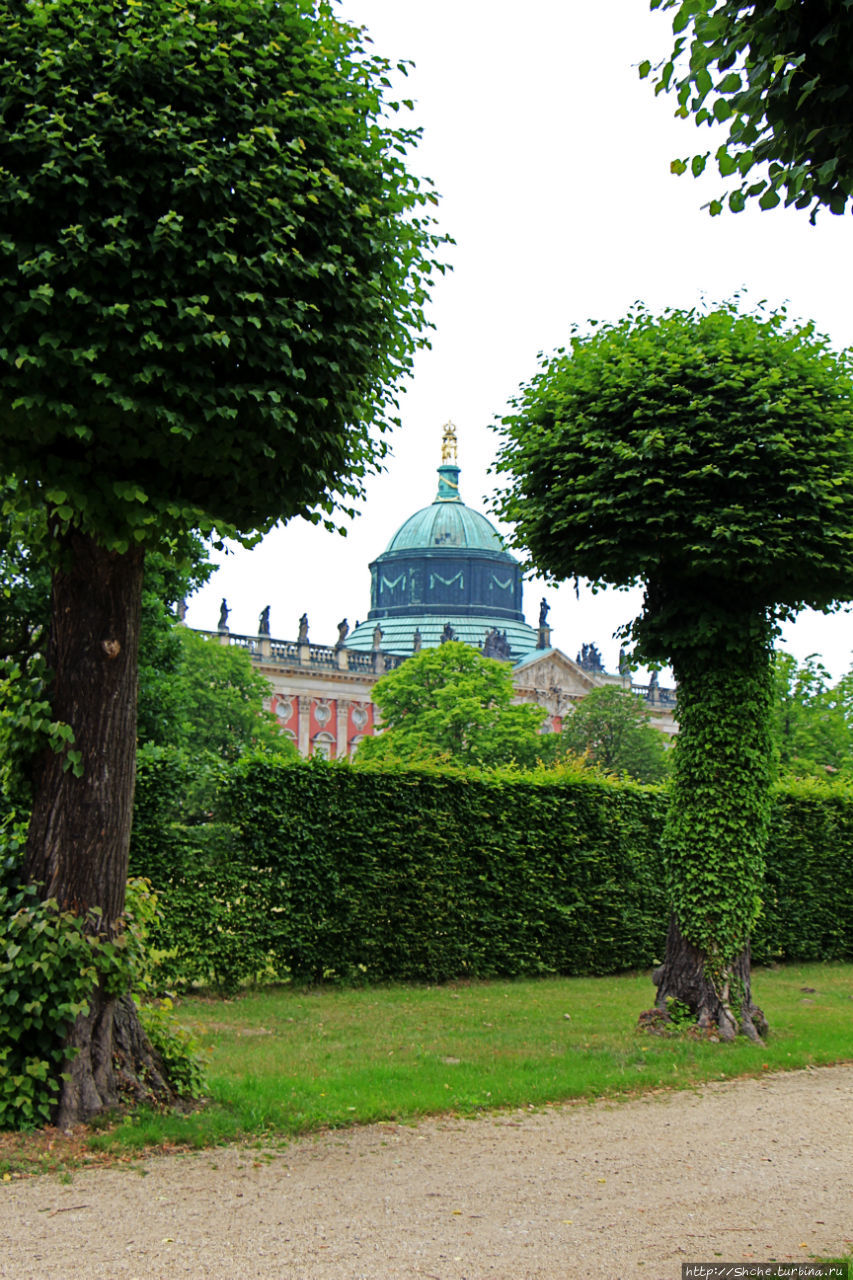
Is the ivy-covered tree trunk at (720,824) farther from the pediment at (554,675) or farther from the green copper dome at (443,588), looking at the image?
the green copper dome at (443,588)

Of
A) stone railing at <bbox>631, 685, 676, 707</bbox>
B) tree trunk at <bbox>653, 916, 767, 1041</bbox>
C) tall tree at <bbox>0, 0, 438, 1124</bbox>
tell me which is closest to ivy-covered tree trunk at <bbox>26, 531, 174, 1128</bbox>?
tall tree at <bbox>0, 0, 438, 1124</bbox>

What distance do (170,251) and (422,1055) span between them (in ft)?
25.4

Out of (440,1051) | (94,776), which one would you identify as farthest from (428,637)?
(94,776)

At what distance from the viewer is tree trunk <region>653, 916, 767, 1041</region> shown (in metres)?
12.8

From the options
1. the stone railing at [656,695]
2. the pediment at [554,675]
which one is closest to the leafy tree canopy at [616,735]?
the pediment at [554,675]

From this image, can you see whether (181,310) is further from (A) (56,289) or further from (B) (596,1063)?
(B) (596,1063)

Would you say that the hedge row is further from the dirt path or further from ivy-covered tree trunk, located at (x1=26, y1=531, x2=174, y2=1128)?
the dirt path

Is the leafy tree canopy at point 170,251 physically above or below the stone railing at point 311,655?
below

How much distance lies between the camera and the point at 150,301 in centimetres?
724

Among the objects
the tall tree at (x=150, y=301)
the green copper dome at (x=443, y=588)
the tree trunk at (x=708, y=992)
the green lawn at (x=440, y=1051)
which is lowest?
the green lawn at (x=440, y=1051)

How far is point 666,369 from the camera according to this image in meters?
13.0

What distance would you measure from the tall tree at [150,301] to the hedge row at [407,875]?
679 centimetres

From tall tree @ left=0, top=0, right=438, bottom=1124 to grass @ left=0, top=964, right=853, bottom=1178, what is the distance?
934mm

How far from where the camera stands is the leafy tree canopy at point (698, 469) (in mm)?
12391
